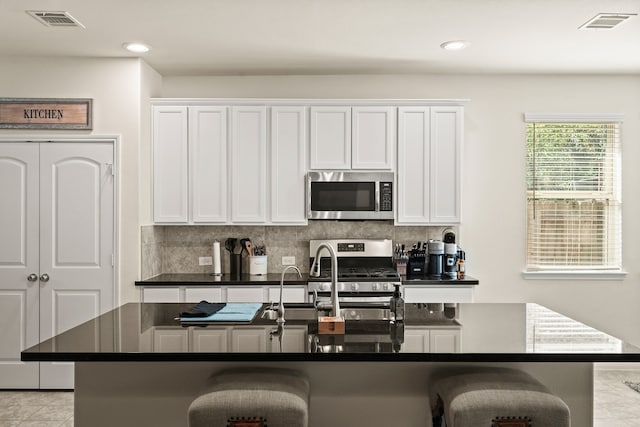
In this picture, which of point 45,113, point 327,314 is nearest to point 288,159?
point 45,113

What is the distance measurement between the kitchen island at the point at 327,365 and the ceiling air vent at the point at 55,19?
85.0 inches

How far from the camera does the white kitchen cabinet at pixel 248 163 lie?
15.9ft

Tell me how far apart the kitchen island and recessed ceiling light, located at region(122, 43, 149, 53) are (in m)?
2.47

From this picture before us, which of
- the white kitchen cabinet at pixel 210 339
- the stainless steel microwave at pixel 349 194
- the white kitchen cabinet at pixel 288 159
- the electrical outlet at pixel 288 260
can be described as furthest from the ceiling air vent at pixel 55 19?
the electrical outlet at pixel 288 260

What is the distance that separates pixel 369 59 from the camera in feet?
15.3

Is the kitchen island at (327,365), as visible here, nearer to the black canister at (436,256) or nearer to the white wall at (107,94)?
the white wall at (107,94)

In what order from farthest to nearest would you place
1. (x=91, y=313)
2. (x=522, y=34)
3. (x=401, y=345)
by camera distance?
(x=91, y=313)
(x=522, y=34)
(x=401, y=345)

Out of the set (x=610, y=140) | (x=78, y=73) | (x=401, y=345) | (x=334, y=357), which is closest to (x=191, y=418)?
(x=334, y=357)

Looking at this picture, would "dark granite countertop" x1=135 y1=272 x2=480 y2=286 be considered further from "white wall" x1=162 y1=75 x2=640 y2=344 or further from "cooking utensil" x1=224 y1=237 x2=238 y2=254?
"white wall" x1=162 y1=75 x2=640 y2=344

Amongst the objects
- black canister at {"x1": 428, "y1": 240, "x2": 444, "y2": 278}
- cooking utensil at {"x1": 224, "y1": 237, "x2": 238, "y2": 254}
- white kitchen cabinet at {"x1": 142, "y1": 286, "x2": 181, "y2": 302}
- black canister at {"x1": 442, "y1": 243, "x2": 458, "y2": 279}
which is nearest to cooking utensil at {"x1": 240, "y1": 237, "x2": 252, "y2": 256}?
cooking utensil at {"x1": 224, "y1": 237, "x2": 238, "y2": 254}

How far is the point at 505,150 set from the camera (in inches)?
205

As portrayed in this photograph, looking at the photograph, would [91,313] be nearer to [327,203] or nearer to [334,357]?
[327,203]

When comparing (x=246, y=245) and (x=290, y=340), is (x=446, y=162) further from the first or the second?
(x=290, y=340)

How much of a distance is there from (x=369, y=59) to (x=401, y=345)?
302cm
